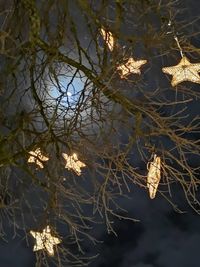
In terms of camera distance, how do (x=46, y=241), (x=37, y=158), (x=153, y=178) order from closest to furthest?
(x=153, y=178)
(x=37, y=158)
(x=46, y=241)

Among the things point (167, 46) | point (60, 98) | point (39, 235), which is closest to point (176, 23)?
point (167, 46)

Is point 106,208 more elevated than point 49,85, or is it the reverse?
point 49,85

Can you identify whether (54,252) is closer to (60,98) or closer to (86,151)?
(86,151)

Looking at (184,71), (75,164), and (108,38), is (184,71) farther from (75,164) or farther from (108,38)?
(75,164)

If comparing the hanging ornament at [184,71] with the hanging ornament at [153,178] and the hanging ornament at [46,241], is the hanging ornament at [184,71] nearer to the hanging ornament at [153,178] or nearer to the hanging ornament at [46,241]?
the hanging ornament at [153,178]

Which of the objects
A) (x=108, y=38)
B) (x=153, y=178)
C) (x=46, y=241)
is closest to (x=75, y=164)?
(x=46, y=241)

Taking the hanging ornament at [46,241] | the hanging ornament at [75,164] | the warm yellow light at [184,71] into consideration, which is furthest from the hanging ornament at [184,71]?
the hanging ornament at [46,241]

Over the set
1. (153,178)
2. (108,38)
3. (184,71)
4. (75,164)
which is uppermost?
(108,38)
